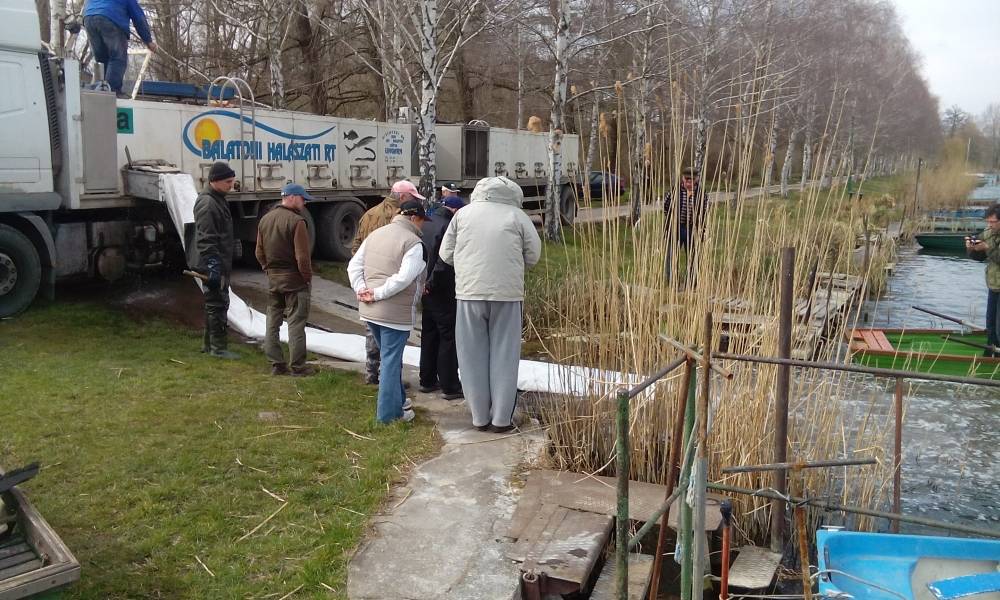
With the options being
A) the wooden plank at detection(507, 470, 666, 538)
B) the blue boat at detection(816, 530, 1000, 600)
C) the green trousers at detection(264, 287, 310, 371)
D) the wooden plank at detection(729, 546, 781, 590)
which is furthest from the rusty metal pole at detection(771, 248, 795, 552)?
the green trousers at detection(264, 287, 310, 371)

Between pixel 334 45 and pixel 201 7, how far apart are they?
3.23 metres

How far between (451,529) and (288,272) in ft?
9.94

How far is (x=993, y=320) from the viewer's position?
8898 millimetres

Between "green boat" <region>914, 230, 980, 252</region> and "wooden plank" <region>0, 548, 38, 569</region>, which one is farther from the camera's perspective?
"green boat" <region>914, 230, 980, 252</region>

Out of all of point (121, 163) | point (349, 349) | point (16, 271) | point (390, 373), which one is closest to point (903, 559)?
point (390, 373)

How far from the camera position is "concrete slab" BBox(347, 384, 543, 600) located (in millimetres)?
3475

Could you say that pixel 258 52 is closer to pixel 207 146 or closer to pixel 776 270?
pixel 207 146

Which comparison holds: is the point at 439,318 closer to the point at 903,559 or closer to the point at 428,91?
the point at 903,559

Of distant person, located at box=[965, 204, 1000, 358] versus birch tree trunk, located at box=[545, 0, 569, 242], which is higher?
birch tree trunk, located at box=[545, 0, 569, 242]

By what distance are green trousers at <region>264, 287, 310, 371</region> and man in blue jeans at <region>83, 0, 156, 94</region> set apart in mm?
3822

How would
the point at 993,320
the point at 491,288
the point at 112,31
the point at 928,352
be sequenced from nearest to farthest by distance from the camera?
the point at 491,288 < the point at 928,352 < the point at 112,31 < the point at 993,320

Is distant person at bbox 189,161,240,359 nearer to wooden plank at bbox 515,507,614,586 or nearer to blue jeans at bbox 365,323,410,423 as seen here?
blue jeans at bbox 365,323,410,423

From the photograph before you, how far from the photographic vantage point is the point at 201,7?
2025cm

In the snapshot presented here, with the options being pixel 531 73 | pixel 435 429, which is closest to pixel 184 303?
pixel 435 429
